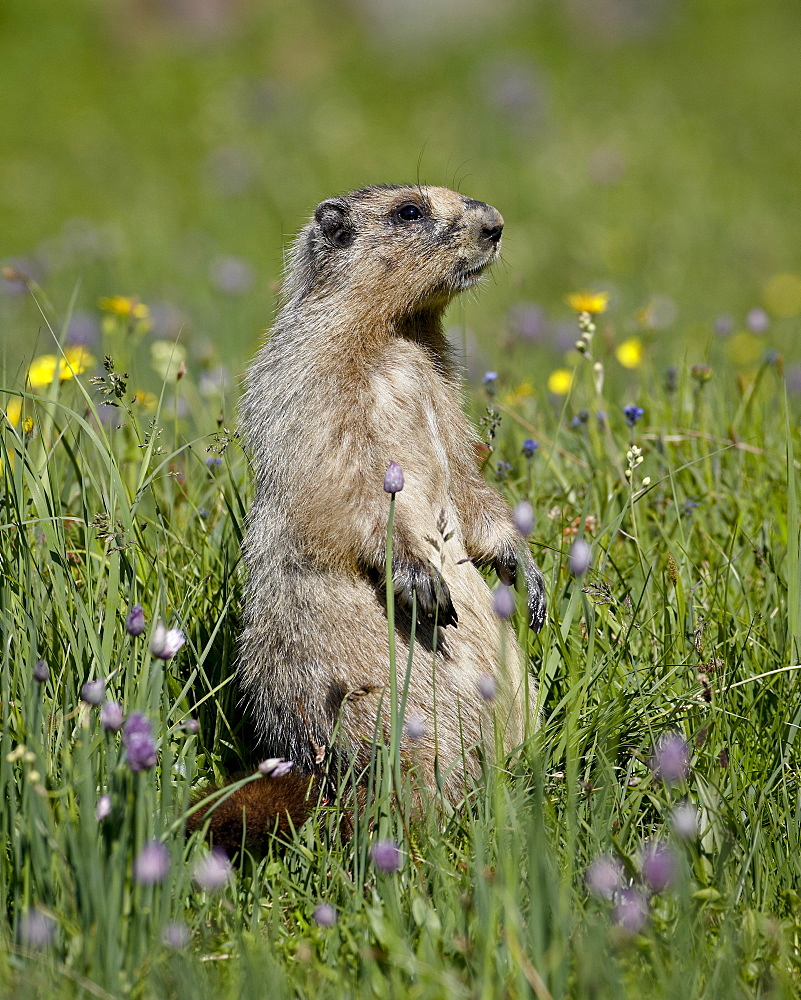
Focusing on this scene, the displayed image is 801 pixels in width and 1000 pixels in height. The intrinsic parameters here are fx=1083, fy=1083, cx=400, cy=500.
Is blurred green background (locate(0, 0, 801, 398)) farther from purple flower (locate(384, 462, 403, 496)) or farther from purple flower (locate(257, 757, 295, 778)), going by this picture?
purple flower (locate(257, 757, 295, 778))

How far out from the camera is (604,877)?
2.14 meters

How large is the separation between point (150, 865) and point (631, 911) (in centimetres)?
92

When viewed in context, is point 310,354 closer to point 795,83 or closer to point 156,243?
point 156,243

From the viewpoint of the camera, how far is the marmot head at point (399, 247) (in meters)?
3.65

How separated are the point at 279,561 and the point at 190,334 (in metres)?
3.92

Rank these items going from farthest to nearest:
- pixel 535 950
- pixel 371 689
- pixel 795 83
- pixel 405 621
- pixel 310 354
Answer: pixel 795 83, pixel 310 354, pixel 405 621, pixel 371 689, pixel 535 950

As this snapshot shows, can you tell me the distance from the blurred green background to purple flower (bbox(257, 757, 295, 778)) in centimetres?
253

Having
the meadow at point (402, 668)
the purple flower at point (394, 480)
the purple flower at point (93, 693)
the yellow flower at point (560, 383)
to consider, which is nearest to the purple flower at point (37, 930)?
the meadow at point (402, 668)

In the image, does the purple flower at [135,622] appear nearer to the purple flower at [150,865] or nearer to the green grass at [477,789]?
the green grass at [477,789]

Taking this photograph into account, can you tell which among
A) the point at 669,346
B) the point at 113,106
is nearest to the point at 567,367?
the point at 669,346

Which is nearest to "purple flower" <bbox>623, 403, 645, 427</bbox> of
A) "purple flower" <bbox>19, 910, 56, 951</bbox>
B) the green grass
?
the green grass

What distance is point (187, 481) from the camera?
13.2 feet

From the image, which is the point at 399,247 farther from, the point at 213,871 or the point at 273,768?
the point at 213,871

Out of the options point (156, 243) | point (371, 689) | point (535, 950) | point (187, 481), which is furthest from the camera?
point (156, 243)
